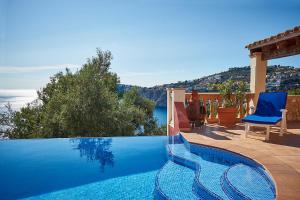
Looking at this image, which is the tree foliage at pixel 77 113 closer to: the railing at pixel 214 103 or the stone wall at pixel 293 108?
the railing at pixel 214 103

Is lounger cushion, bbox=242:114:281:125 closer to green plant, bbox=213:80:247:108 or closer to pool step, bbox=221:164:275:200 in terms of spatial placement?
green plant, bbox=213:80:247:108

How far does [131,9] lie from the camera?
11.5 m

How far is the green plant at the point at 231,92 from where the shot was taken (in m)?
7.40

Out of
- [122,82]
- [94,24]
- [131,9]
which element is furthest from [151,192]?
[122,82]

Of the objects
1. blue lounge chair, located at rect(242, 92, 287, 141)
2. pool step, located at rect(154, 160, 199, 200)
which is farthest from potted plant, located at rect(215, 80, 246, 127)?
pool step, located at rect(154, 160, 199, 200)

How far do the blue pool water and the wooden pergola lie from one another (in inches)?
145

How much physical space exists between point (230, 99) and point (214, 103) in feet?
1.81

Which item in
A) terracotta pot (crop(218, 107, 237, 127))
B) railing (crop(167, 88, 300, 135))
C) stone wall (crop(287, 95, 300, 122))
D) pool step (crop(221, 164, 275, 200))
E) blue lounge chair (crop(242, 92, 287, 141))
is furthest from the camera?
stone wall (crop(287, 95, 300, 122))

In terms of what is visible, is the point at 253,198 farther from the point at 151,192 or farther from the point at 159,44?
the point at 159,44

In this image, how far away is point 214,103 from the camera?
7.87m

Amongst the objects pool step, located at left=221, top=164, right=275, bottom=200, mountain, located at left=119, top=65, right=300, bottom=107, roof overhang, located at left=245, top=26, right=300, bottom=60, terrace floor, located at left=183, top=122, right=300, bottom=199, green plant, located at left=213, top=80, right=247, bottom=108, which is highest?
roof overhang, located at left=245, top=26, right=300, bottom=60

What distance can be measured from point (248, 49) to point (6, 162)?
24.6 feet

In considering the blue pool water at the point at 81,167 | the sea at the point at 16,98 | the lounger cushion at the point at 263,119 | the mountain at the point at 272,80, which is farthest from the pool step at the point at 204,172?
the sea at the point at 16,98

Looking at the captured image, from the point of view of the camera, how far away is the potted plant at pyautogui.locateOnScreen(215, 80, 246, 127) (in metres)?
7.27
